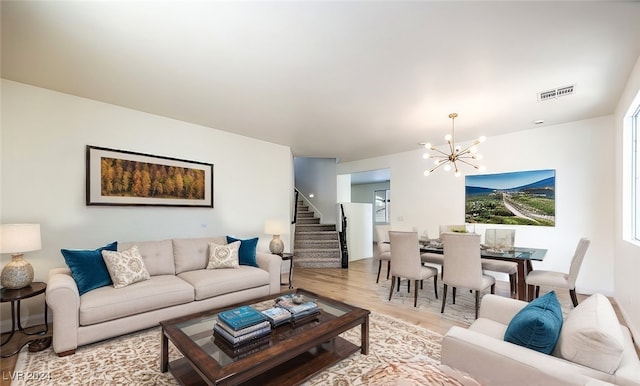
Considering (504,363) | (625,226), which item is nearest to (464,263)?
(625,226)

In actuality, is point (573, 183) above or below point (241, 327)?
above

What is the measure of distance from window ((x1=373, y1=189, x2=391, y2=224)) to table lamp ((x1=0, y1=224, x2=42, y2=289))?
1048cm

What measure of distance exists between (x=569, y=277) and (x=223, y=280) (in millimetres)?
4074

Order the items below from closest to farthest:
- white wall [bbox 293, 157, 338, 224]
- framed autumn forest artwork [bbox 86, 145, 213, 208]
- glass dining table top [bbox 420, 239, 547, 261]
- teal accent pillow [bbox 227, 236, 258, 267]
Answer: glass dining table top [bbox 420, 239, 547, 261] < framed autumn forest artwork [bbox 86, 145, 213, 208] < teal accent pillow [bbox 227, 236, 258, 267] < white wall [bbox 293, 157, 338, 224]

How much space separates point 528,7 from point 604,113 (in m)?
3.32

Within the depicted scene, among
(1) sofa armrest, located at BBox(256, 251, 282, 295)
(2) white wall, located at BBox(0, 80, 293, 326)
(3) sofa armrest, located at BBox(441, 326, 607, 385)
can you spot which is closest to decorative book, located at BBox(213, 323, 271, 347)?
(3) sofa armrest, located at BBox(441, 326, 607, 385)

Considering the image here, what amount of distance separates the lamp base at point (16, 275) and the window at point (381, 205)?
10.5 meters

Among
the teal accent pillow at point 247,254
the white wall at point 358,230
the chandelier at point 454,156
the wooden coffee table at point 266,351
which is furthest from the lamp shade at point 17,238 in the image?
the white wall at point 358,230

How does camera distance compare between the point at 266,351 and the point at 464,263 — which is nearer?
the point at 266,351

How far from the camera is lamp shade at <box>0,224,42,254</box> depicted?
2.42 m

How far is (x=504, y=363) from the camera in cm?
128

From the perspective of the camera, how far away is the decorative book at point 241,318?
190 centimetres

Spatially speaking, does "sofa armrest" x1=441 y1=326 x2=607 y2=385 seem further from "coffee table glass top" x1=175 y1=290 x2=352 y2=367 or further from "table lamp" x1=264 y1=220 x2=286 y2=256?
"table lamp" x1=264 y1=220 x2=286 y2=256

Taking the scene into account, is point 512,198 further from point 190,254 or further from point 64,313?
point 64,313
